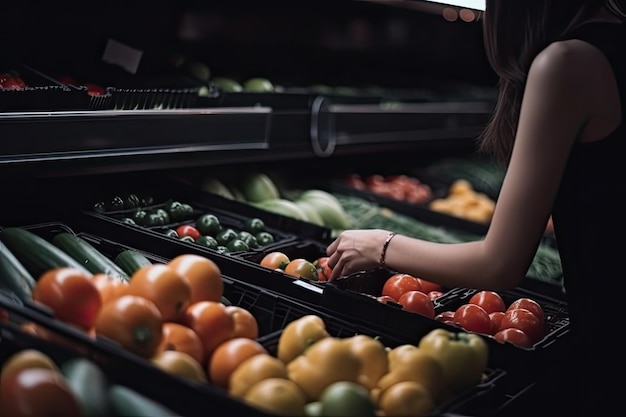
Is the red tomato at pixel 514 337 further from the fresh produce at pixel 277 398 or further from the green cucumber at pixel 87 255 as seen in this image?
the green cucumber at pixel 87 255

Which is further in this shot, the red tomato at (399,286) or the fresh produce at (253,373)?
the red tomato at (399,286)

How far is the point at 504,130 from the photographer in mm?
2381

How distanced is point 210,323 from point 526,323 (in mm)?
1032

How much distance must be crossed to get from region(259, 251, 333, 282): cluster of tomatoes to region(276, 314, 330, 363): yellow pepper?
2.11 ft

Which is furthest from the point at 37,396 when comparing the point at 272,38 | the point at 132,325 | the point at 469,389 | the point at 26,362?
the point at 272,38

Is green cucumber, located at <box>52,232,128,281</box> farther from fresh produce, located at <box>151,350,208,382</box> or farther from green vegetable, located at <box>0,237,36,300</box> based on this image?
fresh produce, located at <box>151,350,208,382</box>

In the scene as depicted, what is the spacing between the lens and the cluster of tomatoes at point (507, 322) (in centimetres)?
240

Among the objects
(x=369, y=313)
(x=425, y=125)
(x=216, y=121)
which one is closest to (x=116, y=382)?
(x=369, y=313)

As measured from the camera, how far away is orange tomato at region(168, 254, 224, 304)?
2041 millimetres

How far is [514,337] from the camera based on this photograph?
239 cm

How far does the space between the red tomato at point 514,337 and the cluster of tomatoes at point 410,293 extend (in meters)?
0.22

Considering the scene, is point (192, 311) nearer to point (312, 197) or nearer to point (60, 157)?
point (60, 157)

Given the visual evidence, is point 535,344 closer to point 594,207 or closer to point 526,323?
point 526,323

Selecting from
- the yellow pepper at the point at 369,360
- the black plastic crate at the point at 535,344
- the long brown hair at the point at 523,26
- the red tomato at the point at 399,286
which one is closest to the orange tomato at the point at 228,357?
the yellow pepper at the point at 369,360
